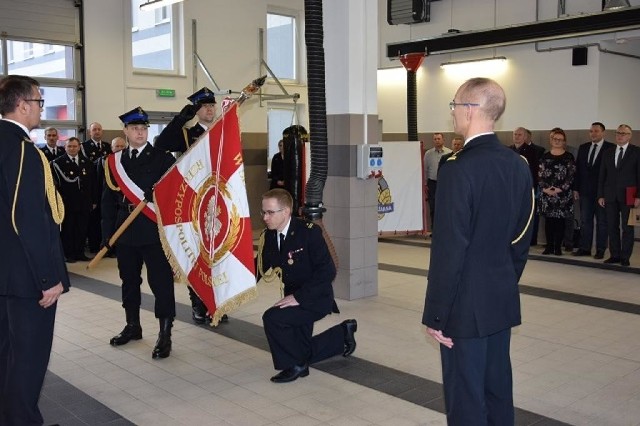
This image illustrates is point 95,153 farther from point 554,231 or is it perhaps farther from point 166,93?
point 554,231

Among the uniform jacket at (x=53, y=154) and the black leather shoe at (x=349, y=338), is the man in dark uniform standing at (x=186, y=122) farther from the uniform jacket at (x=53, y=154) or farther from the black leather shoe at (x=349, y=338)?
the uniform jacket at (x=53, y=154)

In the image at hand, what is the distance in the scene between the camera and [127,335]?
202 inches

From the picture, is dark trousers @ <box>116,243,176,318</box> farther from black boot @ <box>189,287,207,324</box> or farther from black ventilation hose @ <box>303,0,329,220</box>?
black ventilation hose @ <box>303,0,329,220</box>

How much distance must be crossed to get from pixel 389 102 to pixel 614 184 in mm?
6482

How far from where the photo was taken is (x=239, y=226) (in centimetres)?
423

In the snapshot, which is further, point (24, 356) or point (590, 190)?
point (590, 190)

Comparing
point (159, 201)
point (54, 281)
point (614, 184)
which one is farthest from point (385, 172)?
point (54, 281)

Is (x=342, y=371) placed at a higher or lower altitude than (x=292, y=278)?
lower

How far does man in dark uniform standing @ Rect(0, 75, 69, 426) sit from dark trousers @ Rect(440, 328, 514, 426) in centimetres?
179

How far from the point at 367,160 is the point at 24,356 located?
3994 mm

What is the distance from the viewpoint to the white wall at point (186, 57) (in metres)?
10.5

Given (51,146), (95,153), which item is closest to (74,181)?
(51,146)

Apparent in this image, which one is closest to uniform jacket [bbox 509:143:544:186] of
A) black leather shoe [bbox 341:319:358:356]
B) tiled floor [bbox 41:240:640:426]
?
tiled floor [bbox 41:240:640:426]

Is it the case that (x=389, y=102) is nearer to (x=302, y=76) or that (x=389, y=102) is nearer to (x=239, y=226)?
(x=302, y=76)
